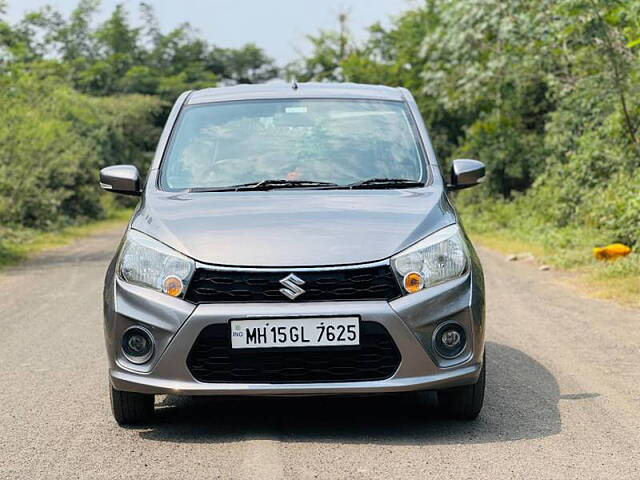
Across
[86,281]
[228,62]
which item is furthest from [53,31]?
[86,281]

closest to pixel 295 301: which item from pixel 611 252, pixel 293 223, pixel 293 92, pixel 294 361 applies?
pixel 294 361

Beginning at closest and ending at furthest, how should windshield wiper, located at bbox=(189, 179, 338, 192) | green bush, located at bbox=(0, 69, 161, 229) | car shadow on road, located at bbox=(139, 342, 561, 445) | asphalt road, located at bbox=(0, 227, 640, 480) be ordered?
asphalt road, located at bbox=(0, 227, 640, 480)
car shadow on road, located at bbox=(139, 342, 561, 445)
windshield wiper, located at bbox=(189, 179, 338, 192)
green bush, located at bbox=(0, 69, 161, 229)

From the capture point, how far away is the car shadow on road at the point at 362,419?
5531 millimetres

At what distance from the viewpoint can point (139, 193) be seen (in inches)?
262

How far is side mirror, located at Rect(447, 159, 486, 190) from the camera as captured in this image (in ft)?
21.9

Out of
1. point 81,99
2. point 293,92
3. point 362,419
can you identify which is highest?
point 293,92

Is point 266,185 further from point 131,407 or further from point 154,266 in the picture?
point 131,407

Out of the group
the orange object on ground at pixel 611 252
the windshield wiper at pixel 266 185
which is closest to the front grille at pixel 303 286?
the windshield wiper at pixel 266 185

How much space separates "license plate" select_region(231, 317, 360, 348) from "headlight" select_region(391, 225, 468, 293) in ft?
1.02

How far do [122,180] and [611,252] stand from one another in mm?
9917

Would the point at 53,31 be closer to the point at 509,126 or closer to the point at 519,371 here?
the point at 509,126

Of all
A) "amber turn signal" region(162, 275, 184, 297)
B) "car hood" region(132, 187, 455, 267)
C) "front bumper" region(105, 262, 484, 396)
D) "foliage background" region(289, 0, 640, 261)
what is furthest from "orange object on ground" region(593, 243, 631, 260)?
"amber turn signal" region(162, 275, 184, 297)

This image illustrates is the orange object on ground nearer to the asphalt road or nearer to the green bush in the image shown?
the asphalt road

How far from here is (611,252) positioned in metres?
15.3
